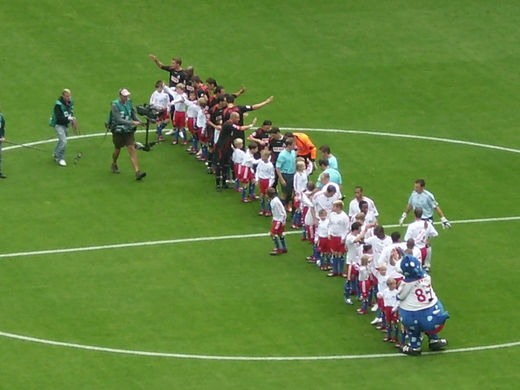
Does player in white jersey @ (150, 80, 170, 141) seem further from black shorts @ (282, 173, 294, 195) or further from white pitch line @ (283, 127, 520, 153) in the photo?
black shorts @ (282, 173, 294, 195)

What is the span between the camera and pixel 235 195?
4662 cm

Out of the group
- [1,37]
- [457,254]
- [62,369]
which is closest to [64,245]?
[62,369]

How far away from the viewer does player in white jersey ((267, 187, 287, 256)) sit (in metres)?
42.0

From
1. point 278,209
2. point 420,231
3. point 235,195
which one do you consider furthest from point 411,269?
point 235,195

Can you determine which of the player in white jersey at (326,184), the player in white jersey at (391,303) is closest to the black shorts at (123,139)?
the player in white jersey at (326,184)

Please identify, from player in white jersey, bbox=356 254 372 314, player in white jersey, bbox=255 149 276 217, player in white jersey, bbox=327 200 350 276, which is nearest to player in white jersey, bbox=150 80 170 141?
player in white jersey, bbox=255 149 276 217

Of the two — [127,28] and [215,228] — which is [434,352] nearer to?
[215,228]

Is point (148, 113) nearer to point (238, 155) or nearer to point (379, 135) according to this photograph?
point (238, 155)

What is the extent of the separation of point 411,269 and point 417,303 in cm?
75

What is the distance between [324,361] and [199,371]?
2.77 m

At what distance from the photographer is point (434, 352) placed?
37.3m

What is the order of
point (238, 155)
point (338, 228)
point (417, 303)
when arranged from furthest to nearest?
1. point (238, 155)
2. point (338, 228)
3. point (417, 303)

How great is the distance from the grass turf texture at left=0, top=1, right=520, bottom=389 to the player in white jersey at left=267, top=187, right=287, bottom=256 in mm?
404

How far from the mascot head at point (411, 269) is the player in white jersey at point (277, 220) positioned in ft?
19.2
